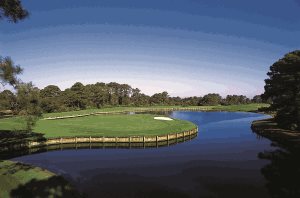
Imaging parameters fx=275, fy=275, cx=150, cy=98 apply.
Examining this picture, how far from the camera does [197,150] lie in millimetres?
45281

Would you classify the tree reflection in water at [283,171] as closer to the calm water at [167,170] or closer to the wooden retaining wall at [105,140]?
the calm water at [167,170]

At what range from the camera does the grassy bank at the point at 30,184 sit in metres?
21.5

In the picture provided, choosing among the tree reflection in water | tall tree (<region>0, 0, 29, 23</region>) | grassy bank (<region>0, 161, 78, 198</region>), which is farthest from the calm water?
tall tree (<region>0, 0, 29, 23</region>)

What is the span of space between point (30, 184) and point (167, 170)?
15636 mm

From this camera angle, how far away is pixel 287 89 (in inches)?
2128

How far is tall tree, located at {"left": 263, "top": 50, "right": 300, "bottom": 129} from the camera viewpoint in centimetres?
5056

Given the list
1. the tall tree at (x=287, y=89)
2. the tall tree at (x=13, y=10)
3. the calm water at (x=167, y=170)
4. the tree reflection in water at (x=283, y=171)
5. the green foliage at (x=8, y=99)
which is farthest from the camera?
the tall tree at (x=287, y=89)

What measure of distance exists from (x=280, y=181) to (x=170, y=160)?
14593 millimetres

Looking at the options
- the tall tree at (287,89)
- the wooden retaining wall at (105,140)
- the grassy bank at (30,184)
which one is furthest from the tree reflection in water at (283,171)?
the grassy bank at (30,184)

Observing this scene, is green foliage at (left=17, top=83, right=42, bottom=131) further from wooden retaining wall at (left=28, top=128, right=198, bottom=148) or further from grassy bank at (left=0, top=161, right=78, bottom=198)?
wooden retaining wall at (left=28, top=128, right=198, bottom=148)

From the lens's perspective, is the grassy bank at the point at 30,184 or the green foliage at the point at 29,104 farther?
the green foliage at the point at 29,104

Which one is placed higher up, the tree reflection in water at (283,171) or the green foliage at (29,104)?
the green foliage at (29,104)

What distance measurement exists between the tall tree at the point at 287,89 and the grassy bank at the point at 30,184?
41874 mm

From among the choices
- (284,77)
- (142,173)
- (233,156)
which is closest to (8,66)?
(142,173)
